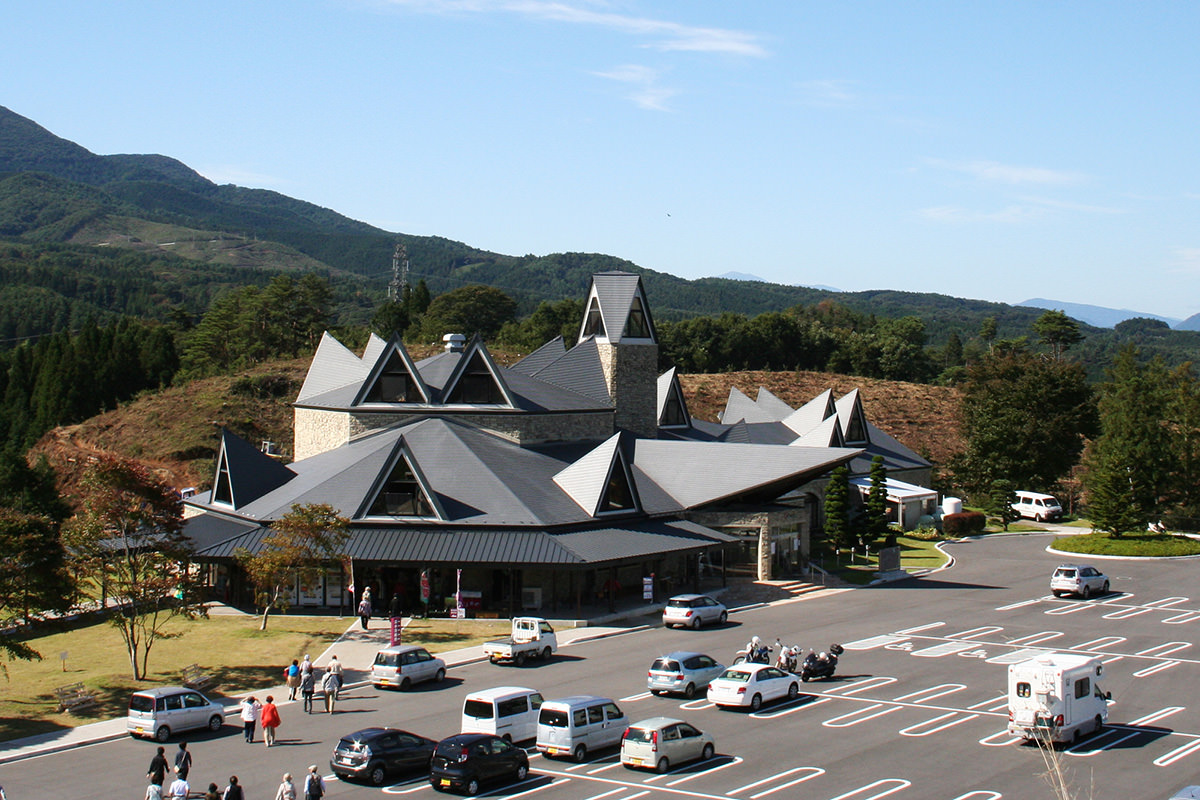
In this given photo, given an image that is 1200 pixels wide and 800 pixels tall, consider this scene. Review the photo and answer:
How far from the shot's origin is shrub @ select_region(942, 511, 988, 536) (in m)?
81.1

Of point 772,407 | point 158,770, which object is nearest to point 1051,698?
point 158,770

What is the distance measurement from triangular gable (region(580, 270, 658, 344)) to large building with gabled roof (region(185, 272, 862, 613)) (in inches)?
4.4

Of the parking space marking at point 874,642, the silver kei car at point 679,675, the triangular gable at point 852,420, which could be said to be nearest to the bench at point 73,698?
the silver kei car at point 679,675

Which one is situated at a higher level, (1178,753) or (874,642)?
(1178,753)

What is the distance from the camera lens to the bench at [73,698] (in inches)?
1443

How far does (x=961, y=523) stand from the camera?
81312 mm

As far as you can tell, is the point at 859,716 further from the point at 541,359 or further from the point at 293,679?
the point at 541,359

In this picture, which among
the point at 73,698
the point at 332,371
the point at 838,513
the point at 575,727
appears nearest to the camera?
the point at 575,727

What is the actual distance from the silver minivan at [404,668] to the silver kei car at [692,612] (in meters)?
12.6

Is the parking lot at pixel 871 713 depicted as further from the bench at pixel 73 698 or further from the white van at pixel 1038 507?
the white van at pixel 1038 507

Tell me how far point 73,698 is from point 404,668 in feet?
34.6

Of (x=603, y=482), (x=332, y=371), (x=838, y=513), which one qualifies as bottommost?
(x=838, y=513)

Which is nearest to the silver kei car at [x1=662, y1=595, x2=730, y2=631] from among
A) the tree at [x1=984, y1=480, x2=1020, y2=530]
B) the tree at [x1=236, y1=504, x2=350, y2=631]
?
the tree at [x1=236, y1=504, x2=350, y2=631]

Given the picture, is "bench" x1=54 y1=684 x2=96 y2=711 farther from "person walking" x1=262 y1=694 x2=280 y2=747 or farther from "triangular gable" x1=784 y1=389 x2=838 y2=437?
"triangular gable" x1=784 y1=389 x2=838 y2=437
